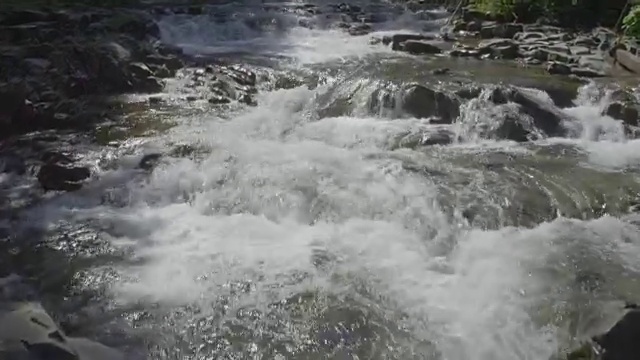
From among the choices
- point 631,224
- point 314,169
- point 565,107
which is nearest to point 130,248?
point 314,169

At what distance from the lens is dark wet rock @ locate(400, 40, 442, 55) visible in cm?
1309

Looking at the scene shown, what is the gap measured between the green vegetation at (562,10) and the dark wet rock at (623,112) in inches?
227

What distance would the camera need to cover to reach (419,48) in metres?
13.3

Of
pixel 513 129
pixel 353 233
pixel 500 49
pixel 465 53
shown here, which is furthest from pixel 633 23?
pixel 353 233

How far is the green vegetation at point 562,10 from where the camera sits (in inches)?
571

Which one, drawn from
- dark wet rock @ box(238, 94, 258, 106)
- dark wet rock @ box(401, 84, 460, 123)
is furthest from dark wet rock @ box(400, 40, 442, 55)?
dark wet rock @ box(238, 94, 258, 106)

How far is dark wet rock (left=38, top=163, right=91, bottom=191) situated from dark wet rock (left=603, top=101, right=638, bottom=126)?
6.76 m

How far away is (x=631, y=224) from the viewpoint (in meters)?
6.30

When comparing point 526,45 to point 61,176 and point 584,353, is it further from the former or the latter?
point 584,353

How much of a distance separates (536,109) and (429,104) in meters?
1.44

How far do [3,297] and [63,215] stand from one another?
1765 millimetres

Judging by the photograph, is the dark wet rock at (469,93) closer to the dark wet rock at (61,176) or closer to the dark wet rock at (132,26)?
the dark wet rock at (61,176)

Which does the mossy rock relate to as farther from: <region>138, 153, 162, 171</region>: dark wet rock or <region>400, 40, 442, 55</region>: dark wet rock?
<region>400, 40, 442, 55</region>: dark wet rock

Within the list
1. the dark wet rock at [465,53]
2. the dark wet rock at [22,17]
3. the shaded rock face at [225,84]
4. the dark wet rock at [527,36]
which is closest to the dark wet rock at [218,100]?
the shaded rock face at [225,84]
